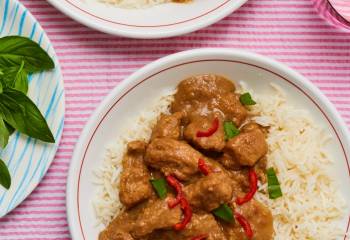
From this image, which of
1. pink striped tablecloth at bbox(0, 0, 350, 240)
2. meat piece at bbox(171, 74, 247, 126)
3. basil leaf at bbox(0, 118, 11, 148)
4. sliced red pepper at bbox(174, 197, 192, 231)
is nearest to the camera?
sliced red pepper at bbox(174, 197, 192, 231)

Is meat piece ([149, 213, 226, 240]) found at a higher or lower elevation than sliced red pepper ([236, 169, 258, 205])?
lower

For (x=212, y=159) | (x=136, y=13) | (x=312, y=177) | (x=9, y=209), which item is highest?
(x=136, y=13)

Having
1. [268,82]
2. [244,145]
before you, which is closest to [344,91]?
[268,82]

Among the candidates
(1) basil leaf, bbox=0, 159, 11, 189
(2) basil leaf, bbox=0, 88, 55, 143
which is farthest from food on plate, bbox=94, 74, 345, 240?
(1) basil leaf, bbox=0, 159, 11, 189

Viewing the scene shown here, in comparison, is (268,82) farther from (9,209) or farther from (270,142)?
(9,209)

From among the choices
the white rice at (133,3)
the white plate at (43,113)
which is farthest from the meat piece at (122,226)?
the white rice at (133,3)

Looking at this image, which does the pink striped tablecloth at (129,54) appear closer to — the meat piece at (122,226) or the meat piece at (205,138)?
the meat piece at (122,226)

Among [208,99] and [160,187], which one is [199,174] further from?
[208,99]

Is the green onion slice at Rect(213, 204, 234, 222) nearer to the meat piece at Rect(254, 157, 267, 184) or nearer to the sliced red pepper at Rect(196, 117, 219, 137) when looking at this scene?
the meat piece at Rect(254, 157, 267, 184)
